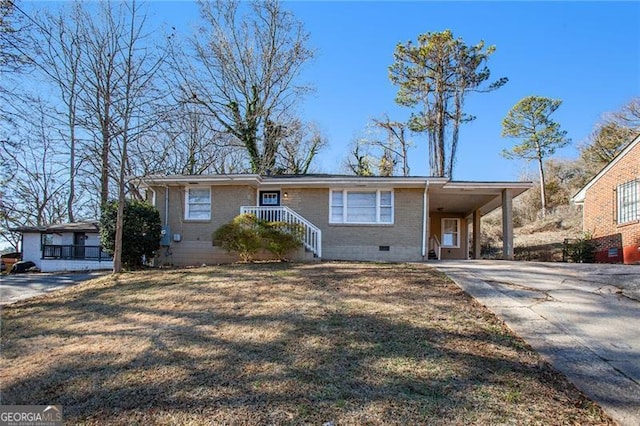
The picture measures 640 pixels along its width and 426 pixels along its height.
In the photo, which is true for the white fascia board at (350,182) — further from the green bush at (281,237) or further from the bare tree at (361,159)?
the bare tree at (361,159)

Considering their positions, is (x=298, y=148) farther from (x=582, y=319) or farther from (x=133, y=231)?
(x=582, y=319)

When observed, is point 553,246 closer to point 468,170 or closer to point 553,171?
point 468,170

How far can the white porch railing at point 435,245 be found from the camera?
17797 millimetres

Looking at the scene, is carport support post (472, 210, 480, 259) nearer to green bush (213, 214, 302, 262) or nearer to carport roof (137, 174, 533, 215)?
carport roof (137, 174, 533, 215)

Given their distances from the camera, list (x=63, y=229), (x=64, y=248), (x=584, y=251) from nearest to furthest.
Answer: (x=584, y=251) → (x=64, y=248) → (x=63, y=229)

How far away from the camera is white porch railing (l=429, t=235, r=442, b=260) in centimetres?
1780

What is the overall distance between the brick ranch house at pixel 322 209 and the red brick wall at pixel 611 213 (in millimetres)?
3212

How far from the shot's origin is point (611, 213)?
540 inches

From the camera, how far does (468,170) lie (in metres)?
28.3

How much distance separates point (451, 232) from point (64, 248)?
20.6 meters

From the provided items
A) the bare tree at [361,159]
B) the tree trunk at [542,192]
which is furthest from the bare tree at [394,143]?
the tree trunk at [542,192]

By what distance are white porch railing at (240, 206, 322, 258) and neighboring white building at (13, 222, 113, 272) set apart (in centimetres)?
1196

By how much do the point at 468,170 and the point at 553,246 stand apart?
11.3 m

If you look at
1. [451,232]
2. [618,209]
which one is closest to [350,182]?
[451,232]
